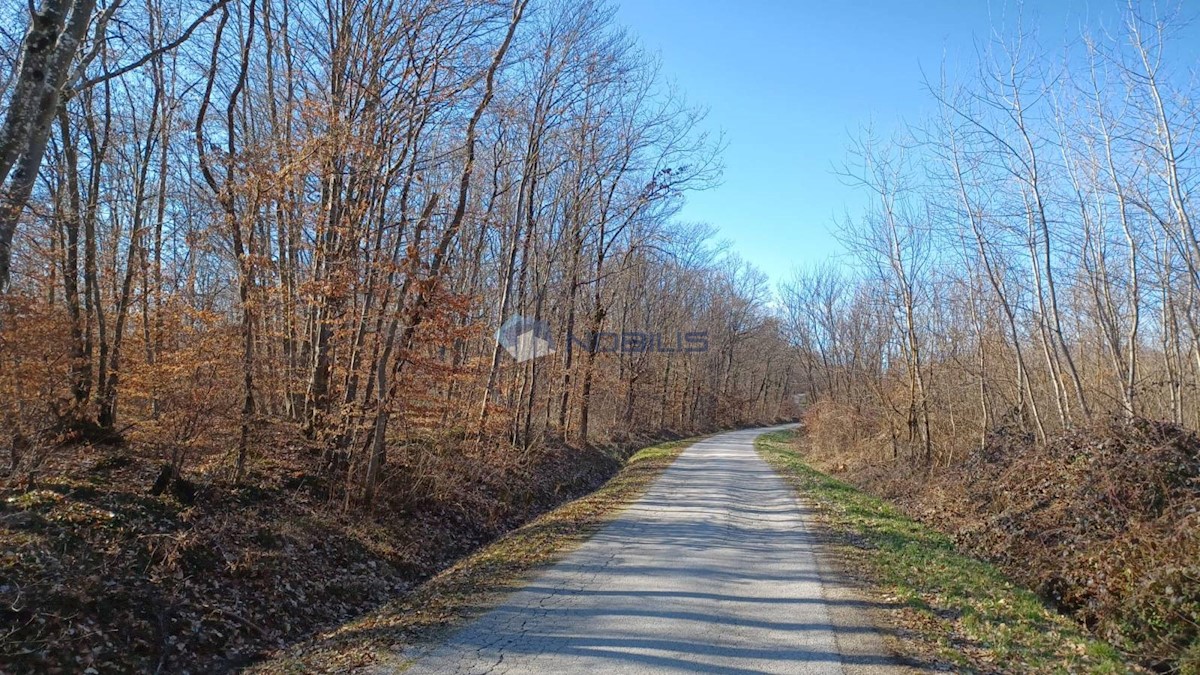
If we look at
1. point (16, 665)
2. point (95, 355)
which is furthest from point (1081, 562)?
point (95, 355)

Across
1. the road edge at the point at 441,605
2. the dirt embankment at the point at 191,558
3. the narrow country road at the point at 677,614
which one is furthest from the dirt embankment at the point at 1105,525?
the dirt embankment at the point at 191,558

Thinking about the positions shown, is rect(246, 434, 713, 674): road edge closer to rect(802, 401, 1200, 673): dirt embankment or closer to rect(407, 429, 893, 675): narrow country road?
rect(407, 429, 893, 675): narrow country road

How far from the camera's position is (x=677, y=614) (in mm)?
6387

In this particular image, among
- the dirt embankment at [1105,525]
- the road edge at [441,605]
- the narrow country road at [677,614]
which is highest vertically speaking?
the dirt embankment at [1105,525]

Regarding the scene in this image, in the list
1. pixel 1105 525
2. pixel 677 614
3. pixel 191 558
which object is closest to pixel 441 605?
pixel 677 614

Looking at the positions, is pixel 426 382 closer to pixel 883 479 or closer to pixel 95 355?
pixel 95 355

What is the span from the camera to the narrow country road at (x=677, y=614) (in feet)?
17.3

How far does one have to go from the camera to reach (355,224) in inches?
434

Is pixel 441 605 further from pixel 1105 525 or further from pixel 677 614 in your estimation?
pixel 1105 525

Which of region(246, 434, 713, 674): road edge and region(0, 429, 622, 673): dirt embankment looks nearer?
region(0, 429, 622, 673): dirt embankment

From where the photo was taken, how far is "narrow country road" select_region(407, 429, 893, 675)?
5.28 metres

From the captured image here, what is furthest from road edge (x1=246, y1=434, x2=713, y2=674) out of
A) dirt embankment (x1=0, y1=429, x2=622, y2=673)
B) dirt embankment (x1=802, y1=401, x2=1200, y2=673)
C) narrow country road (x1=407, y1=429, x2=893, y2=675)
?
dirt embankment (x1=802, y1=401, x2=1200, y2=673)

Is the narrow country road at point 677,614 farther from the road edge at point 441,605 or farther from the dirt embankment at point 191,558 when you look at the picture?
the dirt embankment at point 191,558

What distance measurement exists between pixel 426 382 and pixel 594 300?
1629 centimetres
